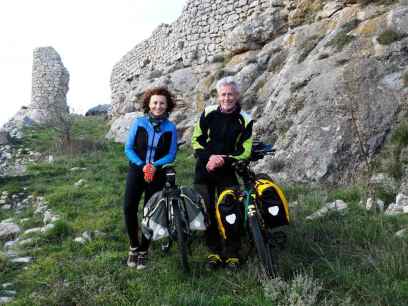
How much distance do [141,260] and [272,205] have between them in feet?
5.92

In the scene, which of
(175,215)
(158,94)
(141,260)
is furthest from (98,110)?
(175,215)

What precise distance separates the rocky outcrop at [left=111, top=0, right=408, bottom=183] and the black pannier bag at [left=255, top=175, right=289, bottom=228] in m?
2.53

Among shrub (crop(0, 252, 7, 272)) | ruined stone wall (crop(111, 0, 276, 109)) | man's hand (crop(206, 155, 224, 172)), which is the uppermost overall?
ruined stone wall (crop(111, 0, 276, 109))

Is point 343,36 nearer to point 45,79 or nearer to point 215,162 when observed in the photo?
point 215,162

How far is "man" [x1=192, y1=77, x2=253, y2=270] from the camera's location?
4406 mm

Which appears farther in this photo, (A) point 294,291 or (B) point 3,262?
(B) point 3,262

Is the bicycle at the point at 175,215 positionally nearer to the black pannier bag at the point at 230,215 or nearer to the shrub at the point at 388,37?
the black pannier bag at the point at 230,215

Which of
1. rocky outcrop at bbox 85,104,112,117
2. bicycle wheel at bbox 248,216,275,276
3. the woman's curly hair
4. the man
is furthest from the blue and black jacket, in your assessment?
rocky outcrop at bbox 85,104,112,117

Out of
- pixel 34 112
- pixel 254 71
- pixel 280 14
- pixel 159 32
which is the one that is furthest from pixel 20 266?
pixel 34 112

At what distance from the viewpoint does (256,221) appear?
3.88 metres

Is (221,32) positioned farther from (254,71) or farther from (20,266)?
(20,266)

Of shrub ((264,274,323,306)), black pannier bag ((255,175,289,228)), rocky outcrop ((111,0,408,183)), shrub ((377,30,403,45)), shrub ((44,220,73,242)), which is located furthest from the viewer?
shrub ((377,30,403,45))

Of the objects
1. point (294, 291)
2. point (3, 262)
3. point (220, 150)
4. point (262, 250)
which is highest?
point (220, 150)

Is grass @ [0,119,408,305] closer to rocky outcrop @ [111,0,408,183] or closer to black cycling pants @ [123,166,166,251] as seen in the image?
black cycling pants @ [123,166,166,251]
